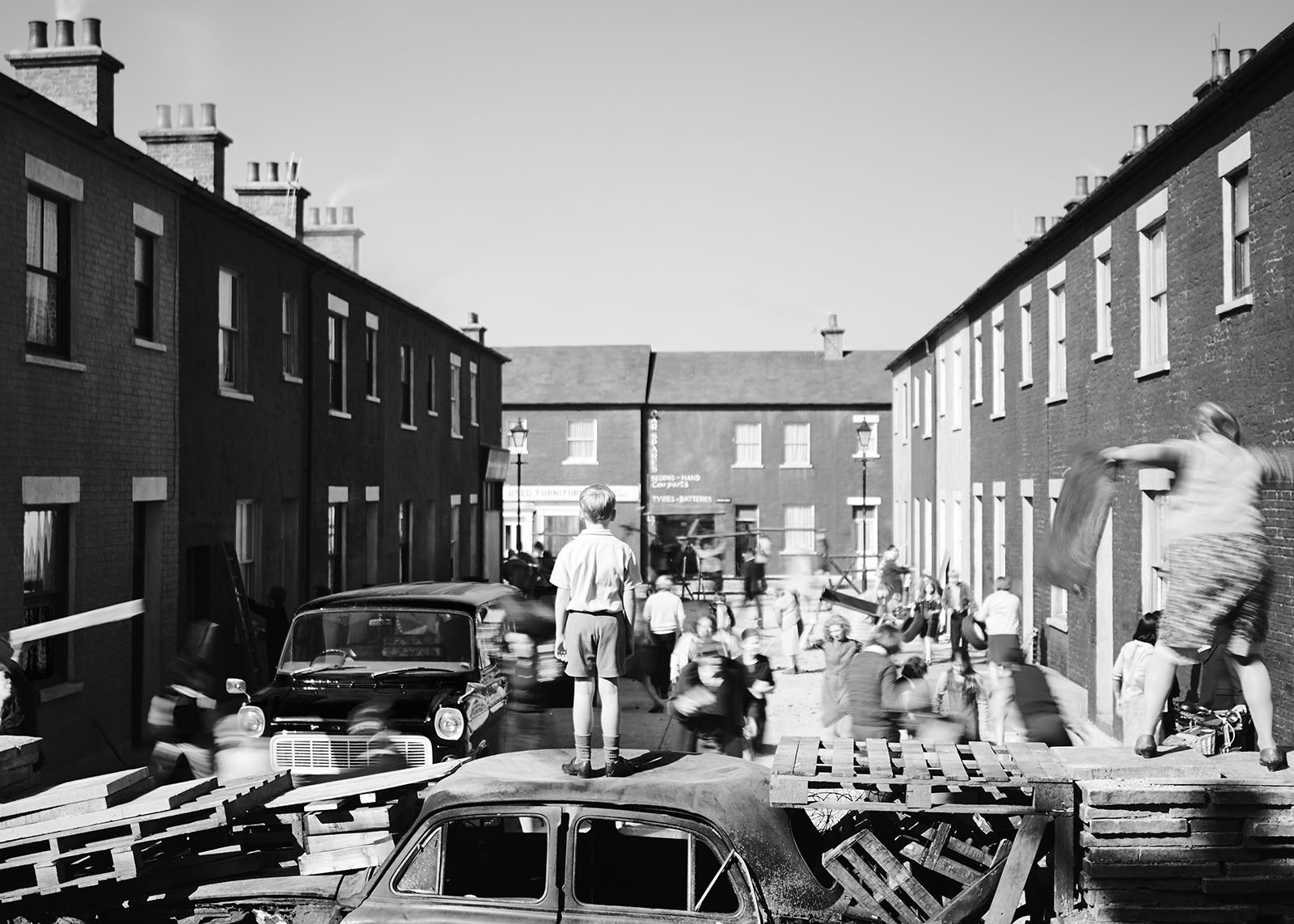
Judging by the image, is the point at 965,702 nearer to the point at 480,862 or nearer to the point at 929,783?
the point at 929,783

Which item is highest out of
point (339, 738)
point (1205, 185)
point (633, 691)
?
point (1205, 185)

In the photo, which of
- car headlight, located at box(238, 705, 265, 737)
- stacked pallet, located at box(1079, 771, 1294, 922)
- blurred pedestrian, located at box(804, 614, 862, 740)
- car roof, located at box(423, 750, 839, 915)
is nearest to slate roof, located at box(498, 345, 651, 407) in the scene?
blurred pedestrian, located at box(804, 614, 862, 740)

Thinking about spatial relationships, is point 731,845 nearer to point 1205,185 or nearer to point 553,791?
point 553,791

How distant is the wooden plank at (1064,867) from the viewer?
4.75m

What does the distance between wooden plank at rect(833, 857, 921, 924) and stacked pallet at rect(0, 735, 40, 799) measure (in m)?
4.65

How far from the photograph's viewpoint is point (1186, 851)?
15.7ft

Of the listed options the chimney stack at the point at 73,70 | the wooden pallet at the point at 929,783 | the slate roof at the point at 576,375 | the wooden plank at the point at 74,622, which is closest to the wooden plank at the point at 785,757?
the wooden pallet at the point at 929,783

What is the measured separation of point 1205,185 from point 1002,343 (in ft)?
36.0

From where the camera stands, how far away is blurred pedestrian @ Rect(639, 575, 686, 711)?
17500mm

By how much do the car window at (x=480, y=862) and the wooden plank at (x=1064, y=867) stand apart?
1997 mm

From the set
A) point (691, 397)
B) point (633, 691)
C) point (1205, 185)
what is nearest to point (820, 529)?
point (691, 397)

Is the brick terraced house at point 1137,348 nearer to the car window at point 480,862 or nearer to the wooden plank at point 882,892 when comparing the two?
the wooden plank at point 882,892

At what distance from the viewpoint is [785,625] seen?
904 inches

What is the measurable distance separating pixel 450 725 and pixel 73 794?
3617 mm
